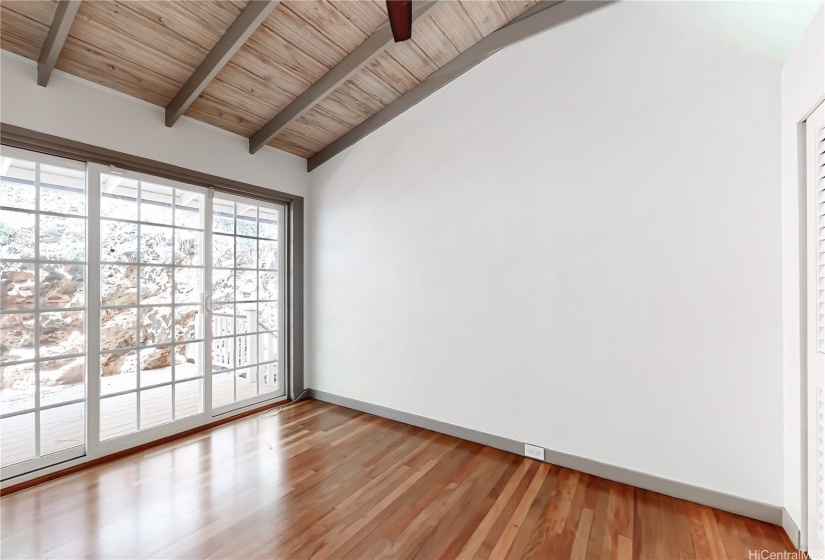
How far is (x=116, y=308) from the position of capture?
2.78 meters

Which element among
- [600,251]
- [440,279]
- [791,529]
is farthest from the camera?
[440,279]

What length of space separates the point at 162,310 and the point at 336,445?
Result: 1.86m

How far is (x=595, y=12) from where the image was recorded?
97.1 inches

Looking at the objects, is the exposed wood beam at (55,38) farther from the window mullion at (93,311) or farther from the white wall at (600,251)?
the white wall at (600,251)

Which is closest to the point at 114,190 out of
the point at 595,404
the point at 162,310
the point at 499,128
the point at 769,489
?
the point at 162,310

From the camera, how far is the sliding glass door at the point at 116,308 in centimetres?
238

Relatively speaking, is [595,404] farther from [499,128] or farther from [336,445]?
[499,128]

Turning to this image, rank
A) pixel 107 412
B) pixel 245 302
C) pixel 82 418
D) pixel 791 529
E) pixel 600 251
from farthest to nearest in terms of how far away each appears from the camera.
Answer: pixel 245 302
pixel 107 412
pixel 82 418
pixel 600 251
pixel 791 529

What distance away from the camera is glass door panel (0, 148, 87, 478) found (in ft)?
7.64

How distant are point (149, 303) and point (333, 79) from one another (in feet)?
7.81

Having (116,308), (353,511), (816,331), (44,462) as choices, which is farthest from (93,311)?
(816,331)

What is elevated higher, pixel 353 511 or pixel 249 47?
pixel 249 47

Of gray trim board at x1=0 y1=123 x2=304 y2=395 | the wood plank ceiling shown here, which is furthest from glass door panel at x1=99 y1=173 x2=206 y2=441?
the wood plank ceiling

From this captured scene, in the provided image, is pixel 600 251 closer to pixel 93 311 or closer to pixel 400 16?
pixel 400 16
